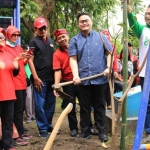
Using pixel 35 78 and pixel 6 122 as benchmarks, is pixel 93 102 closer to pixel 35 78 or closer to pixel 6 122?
pixel 35 78

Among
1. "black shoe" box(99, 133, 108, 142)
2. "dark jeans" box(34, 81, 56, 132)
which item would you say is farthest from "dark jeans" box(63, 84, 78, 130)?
"black shoe" box(99, 133, 108, 142)

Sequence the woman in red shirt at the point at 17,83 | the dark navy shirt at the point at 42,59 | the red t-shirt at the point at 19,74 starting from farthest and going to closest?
the dark navy shirt at the point at 42,59 < the woman in red shirt at the point at 17,83 < the red t-shirt at the point at 19,74

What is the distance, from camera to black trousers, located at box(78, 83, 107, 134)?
4020 millimetres

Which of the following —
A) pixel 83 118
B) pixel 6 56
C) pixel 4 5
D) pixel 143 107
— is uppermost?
pixel 4 5

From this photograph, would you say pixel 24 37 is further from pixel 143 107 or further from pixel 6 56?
pixel 143 107

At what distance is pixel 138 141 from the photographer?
239 cm

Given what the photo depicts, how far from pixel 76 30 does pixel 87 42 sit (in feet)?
23.3

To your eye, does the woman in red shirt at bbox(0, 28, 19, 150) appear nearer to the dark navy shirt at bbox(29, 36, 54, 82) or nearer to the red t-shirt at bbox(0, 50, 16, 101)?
the red t-shirt at bbox(0, 50, 16, 101)

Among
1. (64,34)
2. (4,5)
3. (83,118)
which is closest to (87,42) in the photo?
(64,34)

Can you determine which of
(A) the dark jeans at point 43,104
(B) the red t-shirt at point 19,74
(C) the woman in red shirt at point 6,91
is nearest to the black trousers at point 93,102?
(A) the dark jeans at point 43,104

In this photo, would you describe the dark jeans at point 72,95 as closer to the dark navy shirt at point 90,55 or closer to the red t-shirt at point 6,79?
the dark navy shirt at point 90,55

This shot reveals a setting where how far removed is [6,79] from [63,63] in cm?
106

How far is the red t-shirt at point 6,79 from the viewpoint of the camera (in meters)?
3.41

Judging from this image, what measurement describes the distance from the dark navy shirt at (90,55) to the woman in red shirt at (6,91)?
2.75 ft
